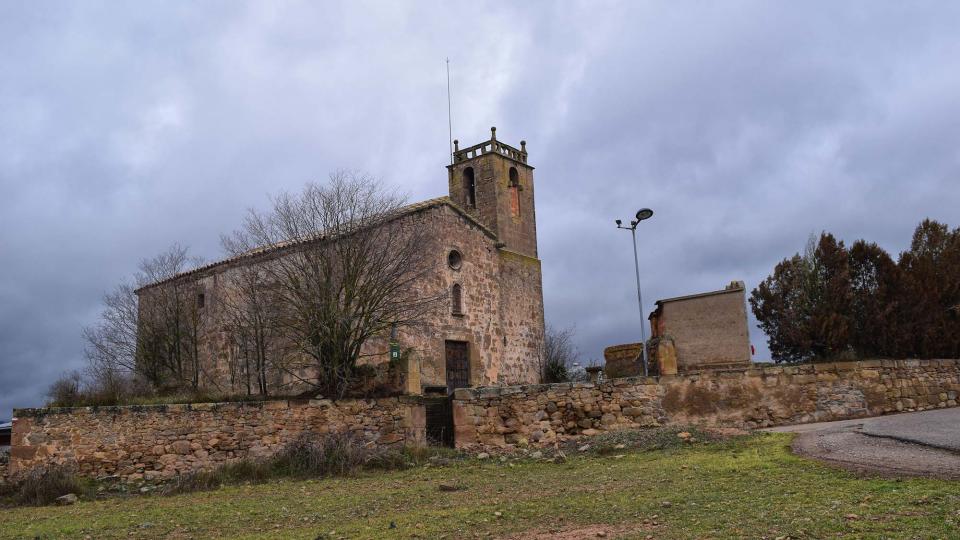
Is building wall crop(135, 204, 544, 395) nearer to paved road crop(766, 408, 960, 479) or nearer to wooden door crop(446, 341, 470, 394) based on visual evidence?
wooden door crop(446, 341, 470, 394)

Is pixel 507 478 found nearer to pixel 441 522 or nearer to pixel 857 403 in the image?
pixel 441 522

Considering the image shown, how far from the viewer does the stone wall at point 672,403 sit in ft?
50.3

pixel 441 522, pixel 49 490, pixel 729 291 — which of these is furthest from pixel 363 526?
pixel 729 291

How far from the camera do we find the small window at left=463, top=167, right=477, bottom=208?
31.1 metres

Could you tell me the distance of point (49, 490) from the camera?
1258 cm

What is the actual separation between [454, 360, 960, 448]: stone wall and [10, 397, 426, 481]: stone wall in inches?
69.6

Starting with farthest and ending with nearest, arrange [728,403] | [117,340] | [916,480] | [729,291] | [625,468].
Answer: [117,340]
[729,291]
[728,403]
[625,468]
[916,480]

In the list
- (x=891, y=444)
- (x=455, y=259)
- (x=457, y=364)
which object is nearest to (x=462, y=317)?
(x=457, y=364)

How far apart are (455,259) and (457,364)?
143 inches

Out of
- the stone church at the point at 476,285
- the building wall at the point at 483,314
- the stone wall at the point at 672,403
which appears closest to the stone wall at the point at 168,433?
the stone wall at the point at 672,403

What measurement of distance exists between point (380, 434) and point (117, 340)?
13.3 metres

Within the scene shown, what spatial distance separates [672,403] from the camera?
15.4 meters

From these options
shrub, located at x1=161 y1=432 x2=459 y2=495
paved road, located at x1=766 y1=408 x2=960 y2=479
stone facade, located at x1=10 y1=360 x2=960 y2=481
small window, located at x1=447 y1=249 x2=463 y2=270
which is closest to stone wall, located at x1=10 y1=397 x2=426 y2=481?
stone facade, located at x1=10 y1=360 x2=960 y2=481

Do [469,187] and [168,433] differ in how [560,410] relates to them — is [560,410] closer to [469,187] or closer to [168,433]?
[168,433]
